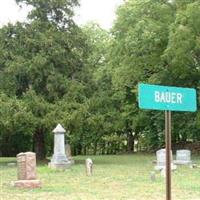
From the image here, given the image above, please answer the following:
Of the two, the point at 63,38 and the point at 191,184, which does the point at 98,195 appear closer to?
the point at 191,184

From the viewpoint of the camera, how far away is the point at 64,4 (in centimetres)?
2978

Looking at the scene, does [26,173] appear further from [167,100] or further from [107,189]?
[167,100]

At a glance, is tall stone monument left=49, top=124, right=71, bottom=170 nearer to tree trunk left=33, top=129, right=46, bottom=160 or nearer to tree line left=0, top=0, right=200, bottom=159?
tree line left=0, top=0, right=200, bottom=159

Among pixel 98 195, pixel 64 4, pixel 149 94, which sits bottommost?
pixel 98 195

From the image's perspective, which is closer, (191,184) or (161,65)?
(191,184)

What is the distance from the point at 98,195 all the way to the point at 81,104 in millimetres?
15304

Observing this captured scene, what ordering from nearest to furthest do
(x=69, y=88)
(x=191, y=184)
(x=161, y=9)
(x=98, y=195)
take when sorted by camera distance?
(x=98, y=195)
(x=191, y=184)
(x=69, y=88)
(x=161, y=9)

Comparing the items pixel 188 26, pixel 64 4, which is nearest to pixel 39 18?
pixel 64 4

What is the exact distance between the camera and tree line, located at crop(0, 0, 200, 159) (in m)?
27.7

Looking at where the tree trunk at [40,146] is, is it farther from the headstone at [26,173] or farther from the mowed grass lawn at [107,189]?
the headstone at [26,173]

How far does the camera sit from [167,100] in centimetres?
643

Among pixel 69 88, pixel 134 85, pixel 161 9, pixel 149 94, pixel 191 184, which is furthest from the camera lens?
pixel 134 85

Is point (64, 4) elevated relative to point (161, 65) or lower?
elevated

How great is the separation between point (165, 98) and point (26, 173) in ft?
31.7
